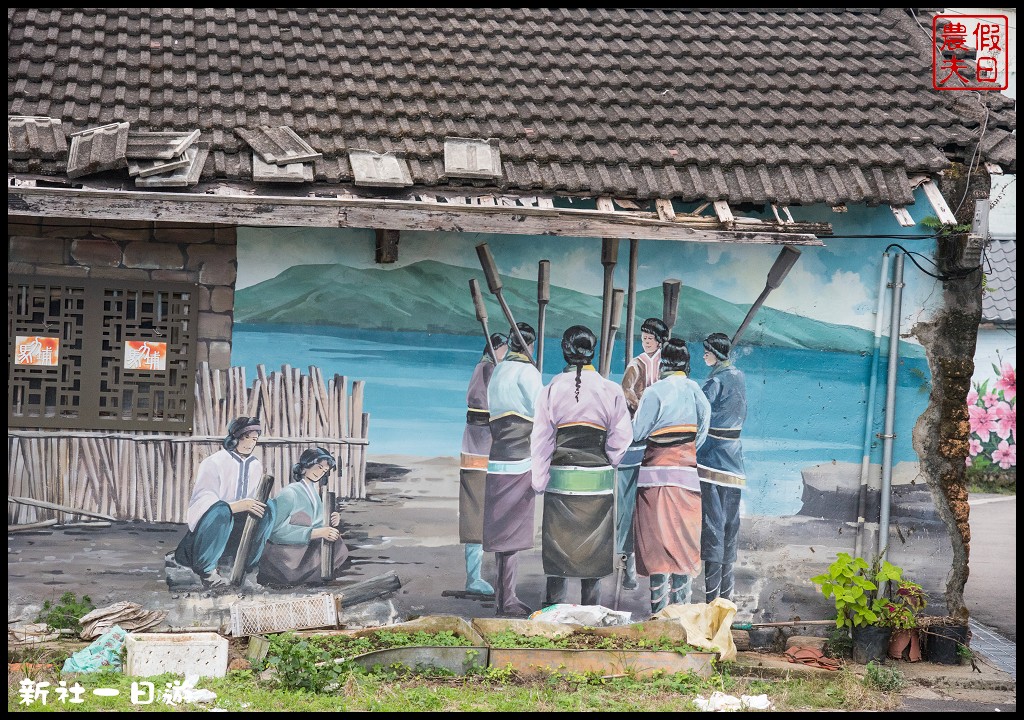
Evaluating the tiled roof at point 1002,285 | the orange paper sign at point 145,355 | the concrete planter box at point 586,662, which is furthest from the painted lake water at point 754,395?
the tiled roof at point 1002,285

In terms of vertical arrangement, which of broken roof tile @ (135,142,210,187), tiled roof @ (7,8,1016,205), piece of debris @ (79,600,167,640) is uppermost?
tiled roof @ (7,8,1016,205)

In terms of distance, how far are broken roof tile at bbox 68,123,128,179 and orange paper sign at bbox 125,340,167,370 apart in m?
1.34

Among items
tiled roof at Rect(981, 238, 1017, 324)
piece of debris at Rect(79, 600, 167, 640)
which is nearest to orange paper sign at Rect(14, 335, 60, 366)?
piece of debris at Rect(79, 600, 167, 640)

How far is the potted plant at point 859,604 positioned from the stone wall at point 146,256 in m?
5.05

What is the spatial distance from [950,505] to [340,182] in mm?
5565

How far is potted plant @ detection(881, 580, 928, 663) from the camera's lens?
7922mm

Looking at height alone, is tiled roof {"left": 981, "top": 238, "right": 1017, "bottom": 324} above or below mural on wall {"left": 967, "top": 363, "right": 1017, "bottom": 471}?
above

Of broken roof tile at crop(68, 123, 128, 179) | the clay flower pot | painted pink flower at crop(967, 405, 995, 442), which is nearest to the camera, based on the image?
broken roof tile at crop(68, 123, 128, 179)

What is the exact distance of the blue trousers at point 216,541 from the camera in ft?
25.1

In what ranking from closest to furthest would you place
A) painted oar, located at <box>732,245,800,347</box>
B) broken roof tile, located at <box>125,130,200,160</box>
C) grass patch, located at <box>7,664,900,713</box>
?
grass patch, located at <box>7,664,900,713</box>, broken roof tile, located at <box>125,130,200,160</box>, painted oar, located at <box>732,245,800,347</box>

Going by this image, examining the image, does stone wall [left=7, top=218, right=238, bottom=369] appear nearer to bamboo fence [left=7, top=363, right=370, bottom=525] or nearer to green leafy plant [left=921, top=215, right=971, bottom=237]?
bamboo fence [left=7, top=363, right=370, bottom=525]

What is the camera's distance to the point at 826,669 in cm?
764

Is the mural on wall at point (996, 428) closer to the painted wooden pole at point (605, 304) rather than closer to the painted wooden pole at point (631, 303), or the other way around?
the painted wooden pole at point (631, 303)

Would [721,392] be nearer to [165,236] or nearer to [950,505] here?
[950,505]
